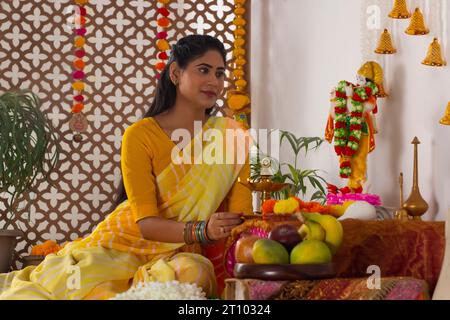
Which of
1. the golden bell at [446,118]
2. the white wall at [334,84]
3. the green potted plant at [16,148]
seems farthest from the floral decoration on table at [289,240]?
the green potted plant at [16,148]

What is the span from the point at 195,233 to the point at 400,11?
1.59m

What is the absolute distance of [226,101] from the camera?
604 centimetres

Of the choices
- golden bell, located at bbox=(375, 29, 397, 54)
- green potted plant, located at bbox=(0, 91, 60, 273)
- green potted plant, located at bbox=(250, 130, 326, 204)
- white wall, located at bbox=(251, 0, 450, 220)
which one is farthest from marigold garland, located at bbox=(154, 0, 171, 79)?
golden bell, located at bbox=(375, 29, 397, 54)

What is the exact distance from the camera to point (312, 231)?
2404mm

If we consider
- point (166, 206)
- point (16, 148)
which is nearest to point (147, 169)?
point (166, 206)

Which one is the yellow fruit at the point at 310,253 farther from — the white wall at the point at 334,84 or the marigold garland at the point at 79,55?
the marigold garland at the point at 79,55

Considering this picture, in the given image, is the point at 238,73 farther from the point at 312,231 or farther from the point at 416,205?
the point at 312,231

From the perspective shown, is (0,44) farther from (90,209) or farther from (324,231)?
(324,231)

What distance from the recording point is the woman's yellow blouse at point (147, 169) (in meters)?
3.17

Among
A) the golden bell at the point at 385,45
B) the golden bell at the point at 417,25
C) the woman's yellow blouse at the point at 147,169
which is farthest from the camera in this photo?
the golden bell at the point at 385,45

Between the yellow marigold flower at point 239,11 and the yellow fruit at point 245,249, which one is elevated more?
the yellow marigold flower at point 239,11
